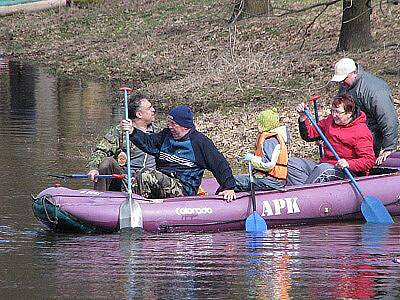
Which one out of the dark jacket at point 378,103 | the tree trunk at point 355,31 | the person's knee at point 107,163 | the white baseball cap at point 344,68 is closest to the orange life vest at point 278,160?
the white baseball cap at point 344,68

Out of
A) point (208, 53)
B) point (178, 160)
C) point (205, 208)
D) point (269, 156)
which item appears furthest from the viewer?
point (208, 53)

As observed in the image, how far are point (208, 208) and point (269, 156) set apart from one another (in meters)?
0.94

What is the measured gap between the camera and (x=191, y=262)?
896 centimetres

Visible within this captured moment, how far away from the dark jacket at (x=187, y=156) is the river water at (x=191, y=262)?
0.60m

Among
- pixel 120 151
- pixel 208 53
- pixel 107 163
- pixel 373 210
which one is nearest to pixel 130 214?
pixel 107 163

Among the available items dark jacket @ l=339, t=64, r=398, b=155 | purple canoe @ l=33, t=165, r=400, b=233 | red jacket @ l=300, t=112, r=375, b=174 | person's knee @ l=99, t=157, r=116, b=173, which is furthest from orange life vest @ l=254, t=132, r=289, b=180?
person's knee @ l=99, t=157, r=116, b=173

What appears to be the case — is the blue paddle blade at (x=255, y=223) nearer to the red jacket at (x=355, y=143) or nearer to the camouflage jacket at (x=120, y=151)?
the camouflage jacket at (x=120, y=151)

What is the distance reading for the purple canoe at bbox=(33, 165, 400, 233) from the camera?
412 inches

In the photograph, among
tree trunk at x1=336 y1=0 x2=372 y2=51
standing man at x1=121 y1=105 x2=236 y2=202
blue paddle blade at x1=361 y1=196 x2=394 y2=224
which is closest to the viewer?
standing man at x1=121 y1=105 x2=236 y2=202

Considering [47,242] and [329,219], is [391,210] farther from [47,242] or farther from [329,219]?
[47,242]

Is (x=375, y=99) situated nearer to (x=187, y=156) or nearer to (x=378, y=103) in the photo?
(x=378, y=103)

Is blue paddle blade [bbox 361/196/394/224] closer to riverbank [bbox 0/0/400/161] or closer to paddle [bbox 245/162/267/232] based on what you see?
paddle [bbox 245/162/267/232]

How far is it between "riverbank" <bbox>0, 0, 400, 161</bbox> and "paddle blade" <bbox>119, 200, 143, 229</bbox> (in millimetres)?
5374

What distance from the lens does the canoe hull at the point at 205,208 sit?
1048 cm
